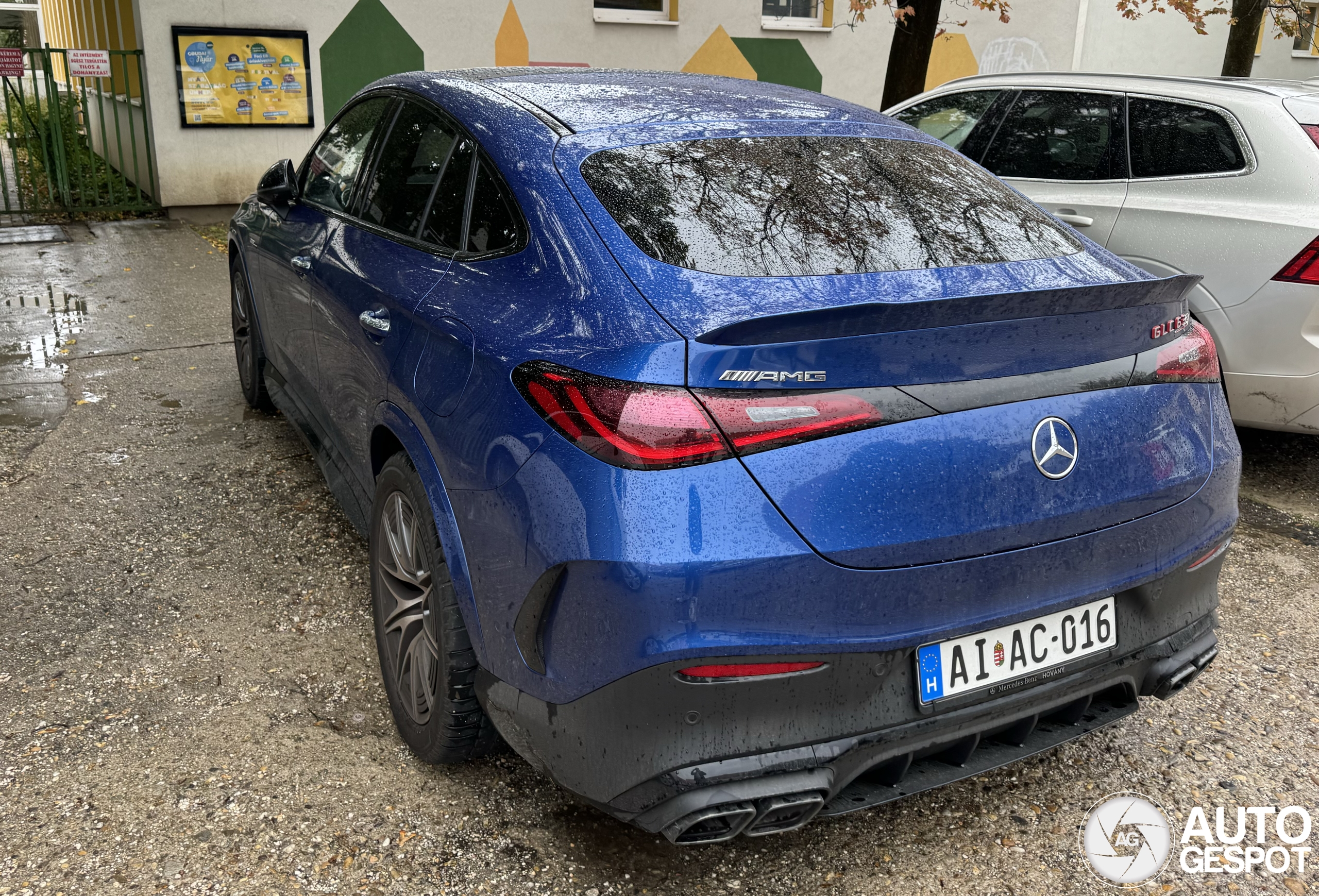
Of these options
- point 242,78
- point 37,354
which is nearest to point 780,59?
point 242,78

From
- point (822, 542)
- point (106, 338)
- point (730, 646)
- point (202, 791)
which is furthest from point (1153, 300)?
point (106, 338)

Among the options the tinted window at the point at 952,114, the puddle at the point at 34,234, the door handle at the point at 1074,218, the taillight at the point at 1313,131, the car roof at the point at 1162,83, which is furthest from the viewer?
the puddle at the point at 34,234

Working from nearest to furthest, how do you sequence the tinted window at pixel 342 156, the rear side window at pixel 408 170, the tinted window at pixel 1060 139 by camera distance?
the rear side window at pixel 408 170 → the tinted window at pixel 342 156 → the tinted window at pixel 1060 139

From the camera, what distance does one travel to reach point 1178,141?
→ 4867 mm

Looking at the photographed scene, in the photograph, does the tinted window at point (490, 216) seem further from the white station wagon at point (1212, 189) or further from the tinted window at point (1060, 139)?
the tinted window at point (1060, 139)

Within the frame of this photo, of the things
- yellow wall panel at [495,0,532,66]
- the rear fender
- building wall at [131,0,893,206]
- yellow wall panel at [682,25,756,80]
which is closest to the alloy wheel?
the rear fender

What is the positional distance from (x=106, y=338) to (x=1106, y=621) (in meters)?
6.42

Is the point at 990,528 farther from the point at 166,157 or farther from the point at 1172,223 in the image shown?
the point at 166,157

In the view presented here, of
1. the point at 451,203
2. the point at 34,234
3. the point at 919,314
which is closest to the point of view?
the point at 919,314

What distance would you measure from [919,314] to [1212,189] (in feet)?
11.1

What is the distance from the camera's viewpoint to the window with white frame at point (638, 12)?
41.1 ft

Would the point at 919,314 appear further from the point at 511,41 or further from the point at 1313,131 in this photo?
the point at 511,41

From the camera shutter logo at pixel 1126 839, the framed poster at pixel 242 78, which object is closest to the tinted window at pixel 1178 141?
the camera shutter logo at pixel 1126 839

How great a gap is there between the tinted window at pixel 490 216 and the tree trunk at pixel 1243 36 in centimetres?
1025
